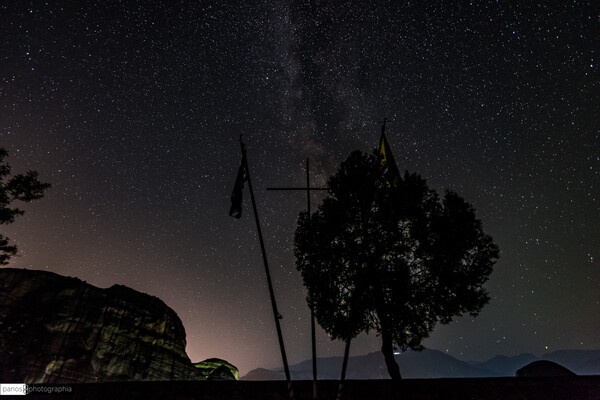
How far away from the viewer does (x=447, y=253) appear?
53.5 feet

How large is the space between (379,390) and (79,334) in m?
65.3

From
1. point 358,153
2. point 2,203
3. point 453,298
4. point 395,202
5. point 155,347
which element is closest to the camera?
point 453,298

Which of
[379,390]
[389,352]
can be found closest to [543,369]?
[389,352]

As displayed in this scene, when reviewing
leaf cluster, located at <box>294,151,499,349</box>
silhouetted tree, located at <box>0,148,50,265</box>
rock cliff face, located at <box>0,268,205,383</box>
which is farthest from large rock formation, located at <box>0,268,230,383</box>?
leaf cluster, located at <box>294,151,499,349</box>

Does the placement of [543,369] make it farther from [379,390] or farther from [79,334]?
[79,334]

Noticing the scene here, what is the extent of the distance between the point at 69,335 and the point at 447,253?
65.7 metres

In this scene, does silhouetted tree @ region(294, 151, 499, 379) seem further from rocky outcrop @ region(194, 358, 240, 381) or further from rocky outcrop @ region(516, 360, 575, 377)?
rocky outcrop @ region(194, 358, 240, 381)

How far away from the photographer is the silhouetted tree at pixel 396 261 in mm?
16062

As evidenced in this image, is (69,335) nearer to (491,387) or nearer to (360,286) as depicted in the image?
(360,286)

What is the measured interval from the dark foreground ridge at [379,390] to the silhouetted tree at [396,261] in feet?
24.3

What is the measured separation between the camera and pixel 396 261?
16.8 metres

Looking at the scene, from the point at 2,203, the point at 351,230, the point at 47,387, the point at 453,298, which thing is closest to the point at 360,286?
the point at 351,230

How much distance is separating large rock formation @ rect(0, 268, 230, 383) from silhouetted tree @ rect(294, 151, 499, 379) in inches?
2151

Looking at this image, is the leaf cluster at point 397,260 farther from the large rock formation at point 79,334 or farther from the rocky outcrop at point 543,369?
the large rock formation at point 79,334
